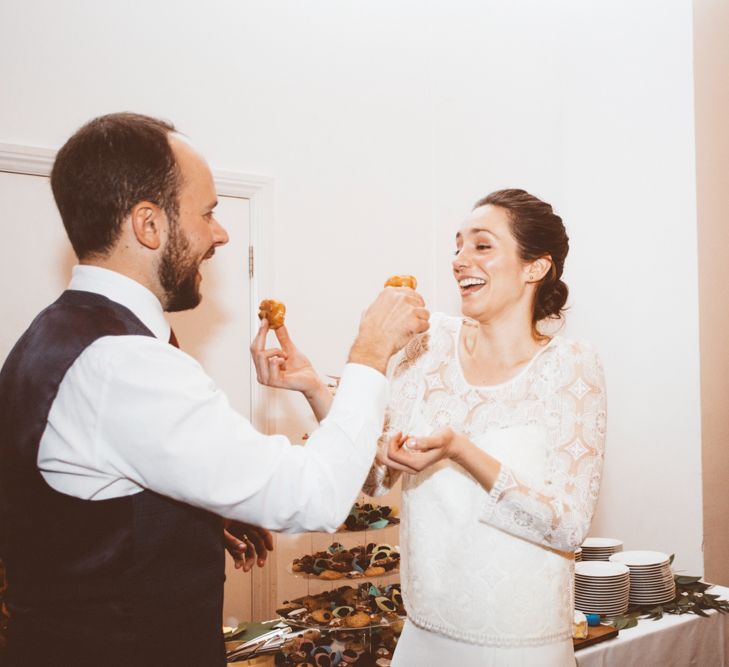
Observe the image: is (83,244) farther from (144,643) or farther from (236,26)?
(236,26)

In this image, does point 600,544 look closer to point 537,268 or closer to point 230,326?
point 537,268

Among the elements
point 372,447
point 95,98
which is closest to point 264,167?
point 95,98

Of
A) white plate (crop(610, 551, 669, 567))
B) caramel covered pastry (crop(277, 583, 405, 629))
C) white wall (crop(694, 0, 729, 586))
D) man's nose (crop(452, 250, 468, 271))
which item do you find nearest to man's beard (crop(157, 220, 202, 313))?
man's nose (crop(452, 250, 468, 271))

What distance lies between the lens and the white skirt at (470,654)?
1720mm

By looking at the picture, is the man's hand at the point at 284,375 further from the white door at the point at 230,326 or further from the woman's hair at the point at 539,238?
the white door at the point at 230,326

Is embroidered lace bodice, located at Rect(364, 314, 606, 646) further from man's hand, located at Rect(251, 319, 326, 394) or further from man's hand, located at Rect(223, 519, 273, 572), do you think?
man's hand, located at Rect(223, 519, 273, 572)

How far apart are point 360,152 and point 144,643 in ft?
10.2

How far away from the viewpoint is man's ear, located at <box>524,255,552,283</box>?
6.72 ft

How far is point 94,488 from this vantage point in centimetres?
124

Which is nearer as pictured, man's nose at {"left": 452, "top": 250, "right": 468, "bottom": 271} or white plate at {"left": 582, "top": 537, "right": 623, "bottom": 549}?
man's nose at {"left": 452, "top": 250, "right": 468, "bottom": 271}

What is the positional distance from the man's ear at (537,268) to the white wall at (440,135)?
182 cm

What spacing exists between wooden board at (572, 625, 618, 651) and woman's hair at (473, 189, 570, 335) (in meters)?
1.07

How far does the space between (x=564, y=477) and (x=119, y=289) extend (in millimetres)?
1120

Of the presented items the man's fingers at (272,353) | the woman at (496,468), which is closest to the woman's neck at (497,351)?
the woman at (496,468)
